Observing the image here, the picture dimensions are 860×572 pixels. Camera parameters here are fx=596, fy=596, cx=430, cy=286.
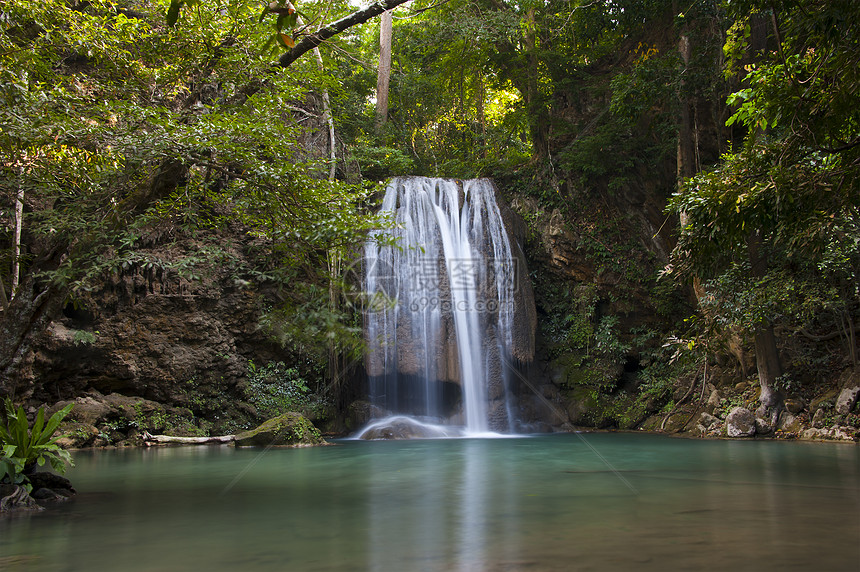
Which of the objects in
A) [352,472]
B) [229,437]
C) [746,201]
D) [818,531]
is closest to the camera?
[818,531]

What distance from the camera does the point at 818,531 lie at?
432 centimetres

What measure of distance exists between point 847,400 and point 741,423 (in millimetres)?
1866

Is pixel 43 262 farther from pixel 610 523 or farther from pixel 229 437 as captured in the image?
pixel 229 437

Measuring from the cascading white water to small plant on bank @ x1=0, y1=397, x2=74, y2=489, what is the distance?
865 centimetres

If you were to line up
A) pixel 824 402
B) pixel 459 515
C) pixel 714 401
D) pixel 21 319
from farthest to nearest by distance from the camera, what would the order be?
pixel 714 401 < pixel 824 402 < pixel 21 319 < pixel 459 515

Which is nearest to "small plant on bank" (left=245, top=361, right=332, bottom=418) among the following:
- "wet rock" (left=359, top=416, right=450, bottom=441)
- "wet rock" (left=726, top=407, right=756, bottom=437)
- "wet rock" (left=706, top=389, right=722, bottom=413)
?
"wet rock" (left=359, top=416, right=450, bottom=441)

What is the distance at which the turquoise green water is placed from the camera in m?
3.84

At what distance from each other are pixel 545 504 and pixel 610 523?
105cm

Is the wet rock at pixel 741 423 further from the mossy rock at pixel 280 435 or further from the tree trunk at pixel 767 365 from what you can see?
the mossy rock at pixel 280 435

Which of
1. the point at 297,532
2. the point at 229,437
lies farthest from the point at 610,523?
the point at 229,437

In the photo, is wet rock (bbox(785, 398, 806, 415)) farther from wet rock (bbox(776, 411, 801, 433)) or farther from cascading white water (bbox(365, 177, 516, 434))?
cascading white water (bbox(365, 177, 516, 434))

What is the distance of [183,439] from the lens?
12.9m

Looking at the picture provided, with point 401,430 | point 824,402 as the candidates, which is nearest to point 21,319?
point 401,430

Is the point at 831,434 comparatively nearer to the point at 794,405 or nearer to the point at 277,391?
the point at 794,405
